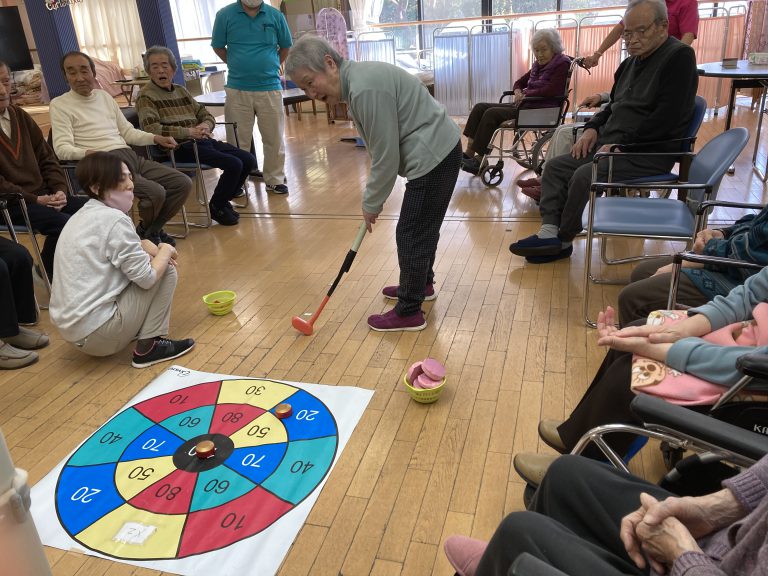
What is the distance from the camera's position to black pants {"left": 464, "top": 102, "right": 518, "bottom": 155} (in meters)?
5.02

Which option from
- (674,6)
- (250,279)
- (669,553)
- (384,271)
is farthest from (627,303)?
(674,6)

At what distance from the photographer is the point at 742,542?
3.31 ft

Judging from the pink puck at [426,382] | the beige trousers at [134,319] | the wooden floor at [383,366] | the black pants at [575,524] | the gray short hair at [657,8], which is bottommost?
the wooden floor at [383,366]

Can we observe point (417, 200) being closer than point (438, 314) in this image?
Yes

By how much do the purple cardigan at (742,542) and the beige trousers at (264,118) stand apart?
4.85m

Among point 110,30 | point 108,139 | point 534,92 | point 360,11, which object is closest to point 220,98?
point 108,139

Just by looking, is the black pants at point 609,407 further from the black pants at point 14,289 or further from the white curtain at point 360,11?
the white curtain at point 360,11

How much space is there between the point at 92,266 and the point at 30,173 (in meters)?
1.31

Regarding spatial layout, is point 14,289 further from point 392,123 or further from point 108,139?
point 392,123

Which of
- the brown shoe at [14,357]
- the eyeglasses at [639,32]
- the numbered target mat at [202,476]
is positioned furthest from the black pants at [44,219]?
the eyeglasses at [639,32]

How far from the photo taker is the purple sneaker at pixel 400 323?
294cm

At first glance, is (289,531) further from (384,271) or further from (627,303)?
(384,271)

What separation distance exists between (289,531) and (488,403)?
2.97 feet

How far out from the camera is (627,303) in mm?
2201
